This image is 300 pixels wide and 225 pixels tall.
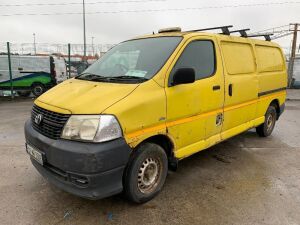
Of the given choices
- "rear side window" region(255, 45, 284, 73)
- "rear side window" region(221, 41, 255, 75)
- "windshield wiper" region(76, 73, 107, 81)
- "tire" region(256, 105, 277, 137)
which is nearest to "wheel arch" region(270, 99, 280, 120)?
"tire" region(256, 105, 277, 137)

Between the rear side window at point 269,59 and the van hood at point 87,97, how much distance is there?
10.7 ft

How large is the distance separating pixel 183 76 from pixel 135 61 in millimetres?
781

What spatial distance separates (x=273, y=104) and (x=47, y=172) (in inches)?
199

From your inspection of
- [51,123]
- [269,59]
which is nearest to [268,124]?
[269,59]

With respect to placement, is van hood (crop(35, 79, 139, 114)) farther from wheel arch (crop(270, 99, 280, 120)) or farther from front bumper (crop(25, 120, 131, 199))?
wheel arch (crop(270, 99, 280, 120))

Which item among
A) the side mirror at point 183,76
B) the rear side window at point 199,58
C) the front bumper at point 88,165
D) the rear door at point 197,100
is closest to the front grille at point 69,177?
the front bumper at point 88,165

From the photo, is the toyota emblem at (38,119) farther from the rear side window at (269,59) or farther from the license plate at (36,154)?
→ the rear side window at (269,59)

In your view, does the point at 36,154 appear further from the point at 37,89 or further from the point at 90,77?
the point at 37,89

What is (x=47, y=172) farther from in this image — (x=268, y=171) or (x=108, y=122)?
(x=268, y=171)

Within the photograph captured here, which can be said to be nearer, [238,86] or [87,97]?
[87,97]

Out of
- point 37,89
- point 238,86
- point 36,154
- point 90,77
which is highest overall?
point 90,77

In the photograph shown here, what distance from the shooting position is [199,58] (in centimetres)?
399

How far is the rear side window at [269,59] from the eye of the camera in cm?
544

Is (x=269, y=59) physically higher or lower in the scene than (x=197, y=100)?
higher
